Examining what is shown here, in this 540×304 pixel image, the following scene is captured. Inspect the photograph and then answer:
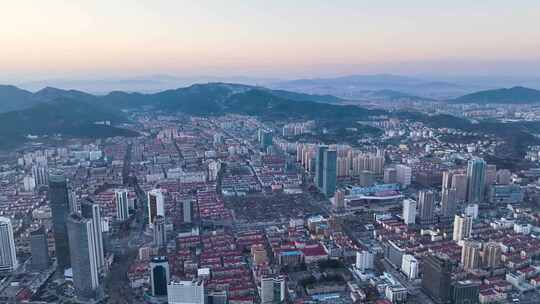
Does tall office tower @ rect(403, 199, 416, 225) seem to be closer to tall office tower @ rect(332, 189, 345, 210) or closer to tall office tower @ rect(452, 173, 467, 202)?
tall office tower @ rect(332, 189, 345, 210)

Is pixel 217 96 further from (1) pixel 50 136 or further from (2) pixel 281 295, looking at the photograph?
(2) pixel 281 295

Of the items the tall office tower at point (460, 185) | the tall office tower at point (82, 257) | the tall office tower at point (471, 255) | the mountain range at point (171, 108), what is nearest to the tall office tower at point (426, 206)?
the tall office tower at point (460, 185)

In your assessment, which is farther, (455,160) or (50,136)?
(50,136)

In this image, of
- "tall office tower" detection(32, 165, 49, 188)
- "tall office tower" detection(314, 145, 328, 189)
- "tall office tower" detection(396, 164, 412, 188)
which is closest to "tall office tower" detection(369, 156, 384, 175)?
"tall office tower" detection(396, 164, 412, 188)

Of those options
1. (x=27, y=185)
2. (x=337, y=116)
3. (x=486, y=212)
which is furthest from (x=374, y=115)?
(x=27, y=185)

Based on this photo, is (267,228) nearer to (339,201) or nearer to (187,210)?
(187,210)

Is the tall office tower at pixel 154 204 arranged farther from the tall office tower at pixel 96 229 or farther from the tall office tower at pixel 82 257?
the tall office tower at pixel 82 257
